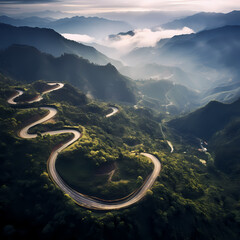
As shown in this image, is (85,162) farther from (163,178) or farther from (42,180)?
(163,178)

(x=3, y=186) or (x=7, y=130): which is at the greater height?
(x=7, y=130)

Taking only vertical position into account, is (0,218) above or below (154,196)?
above

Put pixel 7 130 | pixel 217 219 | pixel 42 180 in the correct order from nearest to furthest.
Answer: pixel 42 180, pixel 217 219, pixel 7 130

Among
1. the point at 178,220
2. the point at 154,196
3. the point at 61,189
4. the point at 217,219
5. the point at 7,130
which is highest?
the point at 7,130

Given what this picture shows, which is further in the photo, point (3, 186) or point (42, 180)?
point (42, 180)

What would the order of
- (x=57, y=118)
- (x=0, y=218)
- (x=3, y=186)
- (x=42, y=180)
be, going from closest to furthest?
1. (x=0, y=218)
2. (x=3, y=186)
3. (x=42, y=180)
4. (x=57, y=118)

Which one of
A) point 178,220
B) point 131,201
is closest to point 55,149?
point 131,201

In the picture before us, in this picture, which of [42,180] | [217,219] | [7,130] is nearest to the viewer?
[42,180]

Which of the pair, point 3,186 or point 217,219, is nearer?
point 3,186

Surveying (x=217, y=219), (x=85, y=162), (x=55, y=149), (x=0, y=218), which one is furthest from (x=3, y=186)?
(x=217, y=219)

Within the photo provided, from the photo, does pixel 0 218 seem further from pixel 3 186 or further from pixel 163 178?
pixel 163 178
